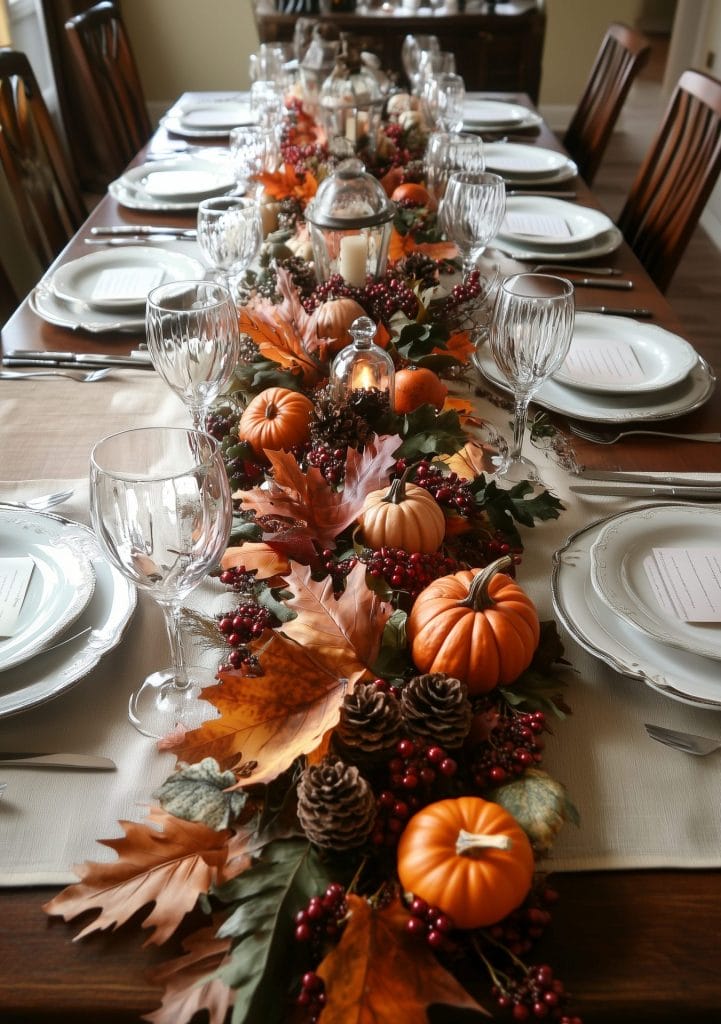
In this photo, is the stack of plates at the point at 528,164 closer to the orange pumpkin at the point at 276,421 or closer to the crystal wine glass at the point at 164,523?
the orange pumpkin at the point at 276,421

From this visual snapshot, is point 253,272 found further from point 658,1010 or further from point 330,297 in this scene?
point 658,1010

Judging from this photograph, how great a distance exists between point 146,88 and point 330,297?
4133 millimetres

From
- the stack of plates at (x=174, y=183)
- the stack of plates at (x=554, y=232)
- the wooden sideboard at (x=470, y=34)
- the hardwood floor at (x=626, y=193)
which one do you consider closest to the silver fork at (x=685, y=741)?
the stack of plates at (x=554, y=232)

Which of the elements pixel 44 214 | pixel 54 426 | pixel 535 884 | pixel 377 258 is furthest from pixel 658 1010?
pixel 44 214

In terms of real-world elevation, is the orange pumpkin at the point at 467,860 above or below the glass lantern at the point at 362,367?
below

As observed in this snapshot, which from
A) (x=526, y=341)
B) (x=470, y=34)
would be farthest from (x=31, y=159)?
(x=470, y=34)

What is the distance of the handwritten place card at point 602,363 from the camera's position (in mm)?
1115

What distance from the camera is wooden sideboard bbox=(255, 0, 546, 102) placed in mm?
3398

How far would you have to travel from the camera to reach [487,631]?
0.64m

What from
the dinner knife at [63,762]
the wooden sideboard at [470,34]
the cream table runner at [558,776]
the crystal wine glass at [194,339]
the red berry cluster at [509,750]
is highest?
the crystal wine glass at [194,339]

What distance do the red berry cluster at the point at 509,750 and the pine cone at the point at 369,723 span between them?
0.06 m

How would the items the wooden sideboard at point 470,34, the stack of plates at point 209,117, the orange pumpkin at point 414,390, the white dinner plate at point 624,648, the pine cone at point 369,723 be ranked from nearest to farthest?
the pine cone at point 369,723 → the white dinner plate at point 624,648 → the orange pumpkin at point 414,390 → the stack of plates at point 209,117 → the wooden sideboard at point 470,34

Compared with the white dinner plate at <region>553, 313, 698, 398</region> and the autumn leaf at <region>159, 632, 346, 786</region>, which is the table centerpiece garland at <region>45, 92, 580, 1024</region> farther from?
the white dinner plate at <region>553, 313, 698, 398</region>

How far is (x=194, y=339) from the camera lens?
926mm
